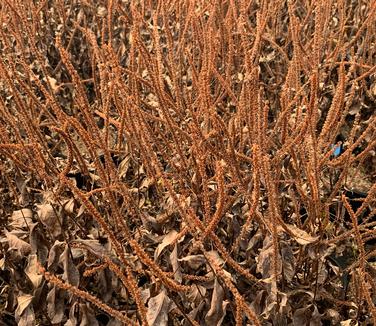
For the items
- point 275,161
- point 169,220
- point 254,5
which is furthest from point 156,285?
point 254,5

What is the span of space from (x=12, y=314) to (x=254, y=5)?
11.0ft

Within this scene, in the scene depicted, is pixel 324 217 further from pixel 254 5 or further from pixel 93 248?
pixel 254 5

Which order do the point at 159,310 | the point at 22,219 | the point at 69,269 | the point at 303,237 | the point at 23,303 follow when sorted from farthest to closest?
the point at 22,219
the point at 23,303
the point at 69,269
the point at 303,237
the point at 159,310

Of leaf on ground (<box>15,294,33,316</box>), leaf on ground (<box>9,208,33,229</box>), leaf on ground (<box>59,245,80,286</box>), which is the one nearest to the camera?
leaf on ground (<box>59,245,80,286</box>)

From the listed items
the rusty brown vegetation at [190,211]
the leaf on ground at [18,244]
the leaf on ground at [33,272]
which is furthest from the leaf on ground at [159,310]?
the leaf on ground at [18,244]

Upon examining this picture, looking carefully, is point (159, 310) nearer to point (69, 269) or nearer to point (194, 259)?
point (194, 259)

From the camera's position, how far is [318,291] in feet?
7.03

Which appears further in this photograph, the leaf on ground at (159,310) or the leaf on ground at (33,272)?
the leaf on ground at (33,272)

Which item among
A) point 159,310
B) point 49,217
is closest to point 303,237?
point 159,310

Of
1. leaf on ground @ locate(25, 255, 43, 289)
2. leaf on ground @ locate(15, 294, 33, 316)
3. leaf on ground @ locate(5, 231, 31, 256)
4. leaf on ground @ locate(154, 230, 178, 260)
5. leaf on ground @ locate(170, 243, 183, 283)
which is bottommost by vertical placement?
leaf on ground @ locate(15, 294, 33, 316)

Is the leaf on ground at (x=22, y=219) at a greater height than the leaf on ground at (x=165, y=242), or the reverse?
the leaf on ground at (x=165, y=242)

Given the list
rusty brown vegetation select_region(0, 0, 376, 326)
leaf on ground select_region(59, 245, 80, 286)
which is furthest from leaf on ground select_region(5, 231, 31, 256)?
leaf on ground select_region(59, 245, 80, 286)

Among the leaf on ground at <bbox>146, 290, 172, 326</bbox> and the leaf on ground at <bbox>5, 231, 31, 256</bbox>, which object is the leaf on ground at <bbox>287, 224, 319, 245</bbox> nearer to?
the leaf on ground at <bbox>146, 290, 172, 326</bbox>

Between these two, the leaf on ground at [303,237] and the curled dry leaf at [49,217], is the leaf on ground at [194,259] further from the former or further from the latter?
the curled dry leaf at [49,217]
